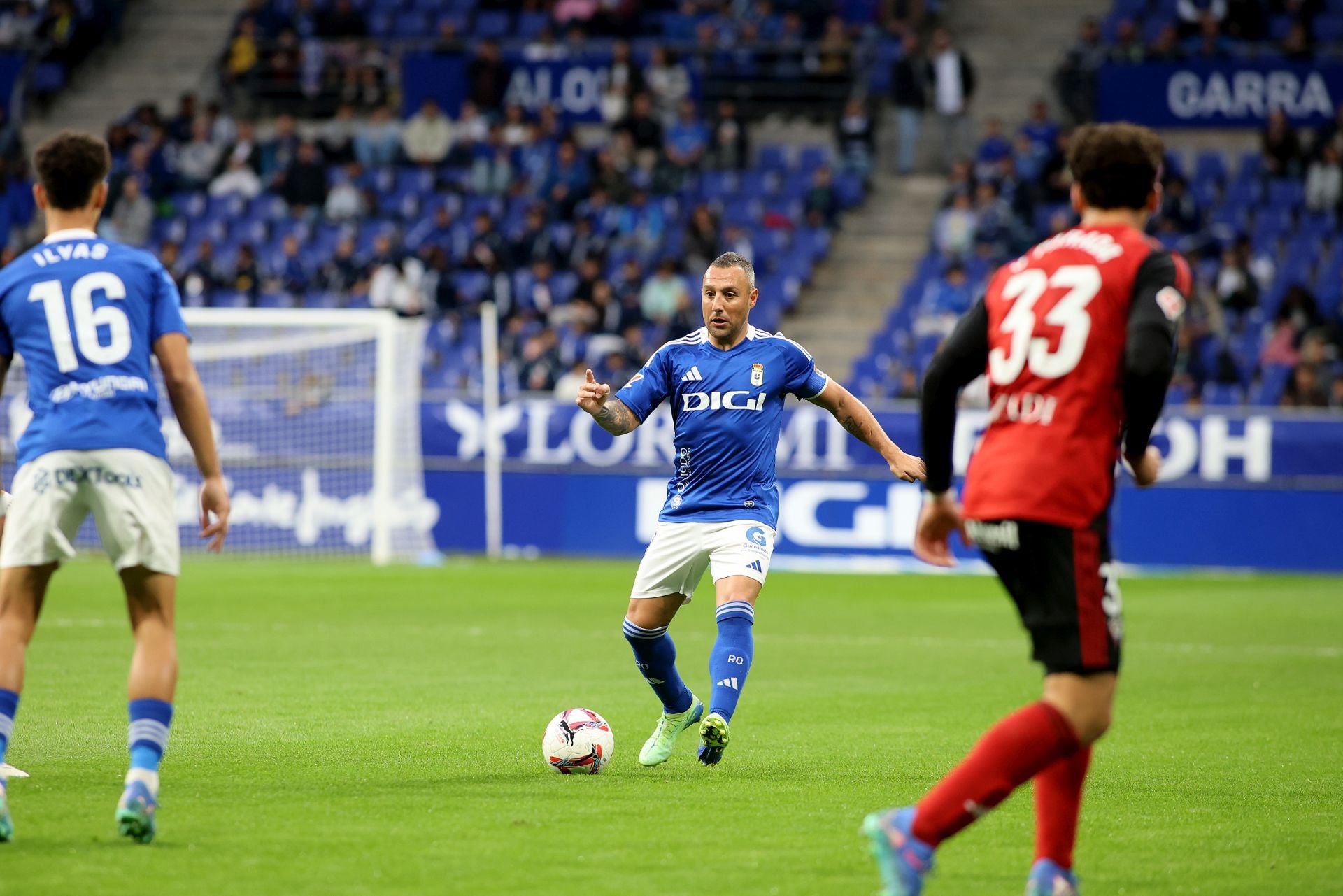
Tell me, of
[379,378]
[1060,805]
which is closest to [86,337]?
[1060,805]

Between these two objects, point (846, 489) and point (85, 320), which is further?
point (846, 489)

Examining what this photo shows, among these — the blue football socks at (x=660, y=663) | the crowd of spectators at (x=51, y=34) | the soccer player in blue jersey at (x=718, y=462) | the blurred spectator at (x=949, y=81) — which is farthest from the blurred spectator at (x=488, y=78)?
the blue football socks at (x=660, y=663)

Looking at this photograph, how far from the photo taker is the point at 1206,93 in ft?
93.6

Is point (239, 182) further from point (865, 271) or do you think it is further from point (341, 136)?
point (865, 271)

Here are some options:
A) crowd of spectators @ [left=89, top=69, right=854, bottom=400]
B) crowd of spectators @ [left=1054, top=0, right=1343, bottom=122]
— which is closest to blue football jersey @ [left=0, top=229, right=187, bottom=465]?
crowd of spectators @ [left=89, top=69, right=854, bottom=400]

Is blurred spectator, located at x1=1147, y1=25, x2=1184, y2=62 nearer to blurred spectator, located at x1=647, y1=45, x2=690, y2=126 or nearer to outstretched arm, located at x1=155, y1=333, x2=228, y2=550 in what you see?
blurred spectator, located at x1=647, y1=45, x2=690, y2=126

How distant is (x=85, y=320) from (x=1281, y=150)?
77.4 ft

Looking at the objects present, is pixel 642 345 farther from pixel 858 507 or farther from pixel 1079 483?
pixel 1079 483

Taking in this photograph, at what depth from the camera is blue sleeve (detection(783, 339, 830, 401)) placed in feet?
27.7

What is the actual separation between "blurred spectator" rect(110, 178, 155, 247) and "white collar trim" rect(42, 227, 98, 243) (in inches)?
950

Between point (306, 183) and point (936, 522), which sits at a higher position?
point (936, 522)

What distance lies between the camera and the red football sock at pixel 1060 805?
5109 millimetres

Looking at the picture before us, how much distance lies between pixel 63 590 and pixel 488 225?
1146 centimetres

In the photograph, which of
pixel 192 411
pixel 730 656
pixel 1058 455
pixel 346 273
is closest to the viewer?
pixel 1058 455
